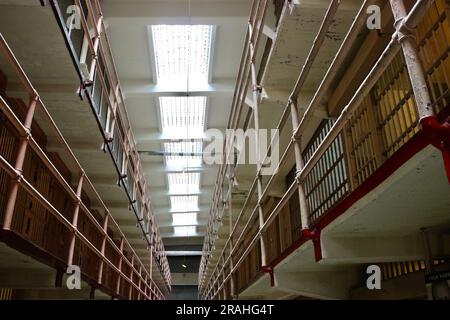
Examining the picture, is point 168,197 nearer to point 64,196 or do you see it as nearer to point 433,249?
point 64,196

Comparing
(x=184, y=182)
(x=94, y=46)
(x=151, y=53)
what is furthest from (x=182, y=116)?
(x=94, y=46)

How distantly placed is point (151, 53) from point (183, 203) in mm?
11358

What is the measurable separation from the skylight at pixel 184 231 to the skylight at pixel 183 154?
29.9ft

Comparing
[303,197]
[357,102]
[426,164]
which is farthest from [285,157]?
[426,164]

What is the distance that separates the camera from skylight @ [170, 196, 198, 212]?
19875mm

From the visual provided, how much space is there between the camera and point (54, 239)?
6.62 m

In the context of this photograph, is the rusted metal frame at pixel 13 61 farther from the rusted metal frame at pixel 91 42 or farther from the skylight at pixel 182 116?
the skylight at pixel 182 116

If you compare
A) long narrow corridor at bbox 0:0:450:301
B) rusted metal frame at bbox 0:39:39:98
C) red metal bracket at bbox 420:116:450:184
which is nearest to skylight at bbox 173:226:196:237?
long narrow corridor at bbox 0:0:450:301

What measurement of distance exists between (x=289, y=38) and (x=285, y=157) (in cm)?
155

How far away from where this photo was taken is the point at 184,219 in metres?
23.0

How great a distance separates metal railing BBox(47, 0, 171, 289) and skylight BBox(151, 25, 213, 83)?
125cm

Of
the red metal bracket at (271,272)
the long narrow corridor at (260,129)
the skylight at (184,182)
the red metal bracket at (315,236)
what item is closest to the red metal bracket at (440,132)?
the long narrow corridor at (260,129)
